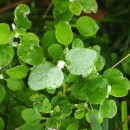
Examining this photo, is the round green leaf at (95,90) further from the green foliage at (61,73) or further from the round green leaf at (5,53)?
the round green leaf at (5,53)

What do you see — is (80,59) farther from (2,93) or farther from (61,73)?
(2,93)

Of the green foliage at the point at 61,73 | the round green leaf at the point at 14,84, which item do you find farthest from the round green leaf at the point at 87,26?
the round green leaf at the point at 14,84

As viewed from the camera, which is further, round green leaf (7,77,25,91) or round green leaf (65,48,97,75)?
round green leaf (7,77,25,91)

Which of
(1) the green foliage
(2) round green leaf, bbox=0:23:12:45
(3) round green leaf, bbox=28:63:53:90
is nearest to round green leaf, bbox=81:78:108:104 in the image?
(1) the green foliage

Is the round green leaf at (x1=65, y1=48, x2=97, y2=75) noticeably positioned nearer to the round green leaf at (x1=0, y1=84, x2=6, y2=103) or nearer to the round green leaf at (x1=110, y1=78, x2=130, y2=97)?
the round green leaf at (x1=110, y1=78, x2=130, y2=97)

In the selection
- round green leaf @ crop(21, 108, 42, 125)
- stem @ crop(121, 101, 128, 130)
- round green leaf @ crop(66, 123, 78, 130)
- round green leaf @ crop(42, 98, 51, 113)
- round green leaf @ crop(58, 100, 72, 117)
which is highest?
round green leaf @ crop(42, 98, 51, 113)

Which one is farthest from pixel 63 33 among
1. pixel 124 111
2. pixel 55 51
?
pixel 124 111
